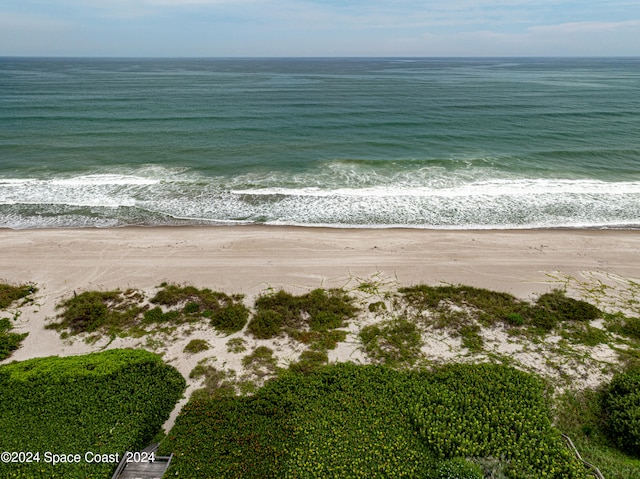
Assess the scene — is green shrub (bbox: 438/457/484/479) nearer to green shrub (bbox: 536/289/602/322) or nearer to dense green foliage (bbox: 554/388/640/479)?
dense green foliage (bbox: 554/388/640/479)

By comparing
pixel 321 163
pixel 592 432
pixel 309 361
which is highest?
pixel 321 163

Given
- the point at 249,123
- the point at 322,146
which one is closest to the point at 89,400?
the point at 322,146

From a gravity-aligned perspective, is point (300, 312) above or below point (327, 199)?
below

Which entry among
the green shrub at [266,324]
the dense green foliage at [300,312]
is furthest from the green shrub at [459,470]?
the green shrub at [266,324]

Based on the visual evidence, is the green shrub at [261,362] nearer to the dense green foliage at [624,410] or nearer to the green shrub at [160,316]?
the green shrub at [160,316]

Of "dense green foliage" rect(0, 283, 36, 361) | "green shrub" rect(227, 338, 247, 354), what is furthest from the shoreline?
"green shrub" rect(227, 338, 247, 354)

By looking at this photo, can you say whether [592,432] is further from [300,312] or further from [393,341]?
[300,312]

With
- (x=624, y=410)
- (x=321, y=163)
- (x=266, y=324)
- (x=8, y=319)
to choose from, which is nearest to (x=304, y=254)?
(x=266, y=324)
